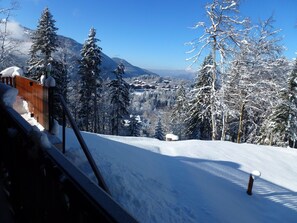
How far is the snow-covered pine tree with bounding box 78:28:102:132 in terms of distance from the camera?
26781 mm

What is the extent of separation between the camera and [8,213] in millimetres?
2473

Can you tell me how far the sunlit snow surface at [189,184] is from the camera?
489cm

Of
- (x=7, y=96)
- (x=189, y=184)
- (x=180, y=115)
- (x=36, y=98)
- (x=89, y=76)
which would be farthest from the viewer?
(x=180, y=115)

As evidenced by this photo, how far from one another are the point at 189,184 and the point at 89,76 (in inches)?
920

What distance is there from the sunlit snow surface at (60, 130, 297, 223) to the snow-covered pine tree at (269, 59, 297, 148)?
16696 millimetres

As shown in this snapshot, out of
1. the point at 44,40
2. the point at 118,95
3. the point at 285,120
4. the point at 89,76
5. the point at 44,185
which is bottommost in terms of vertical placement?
the point at 285,120

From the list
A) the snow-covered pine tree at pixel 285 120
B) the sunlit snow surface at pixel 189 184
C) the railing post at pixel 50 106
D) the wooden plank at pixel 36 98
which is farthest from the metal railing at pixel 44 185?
the snow-covered pine tree at pixel 285 120

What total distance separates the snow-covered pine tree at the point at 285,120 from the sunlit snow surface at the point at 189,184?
1670 cm

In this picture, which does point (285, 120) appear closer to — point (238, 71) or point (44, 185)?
point (238, 71)

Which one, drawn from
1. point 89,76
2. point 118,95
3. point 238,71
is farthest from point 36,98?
point 118,95

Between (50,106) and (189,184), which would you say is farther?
(189,184)

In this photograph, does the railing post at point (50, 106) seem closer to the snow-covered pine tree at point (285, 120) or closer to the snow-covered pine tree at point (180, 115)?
the snow-covered pine tree at point (285, 120)

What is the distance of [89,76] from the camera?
90.7 feet

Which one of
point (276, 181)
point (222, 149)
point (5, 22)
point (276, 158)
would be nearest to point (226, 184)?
point (276, 181)
